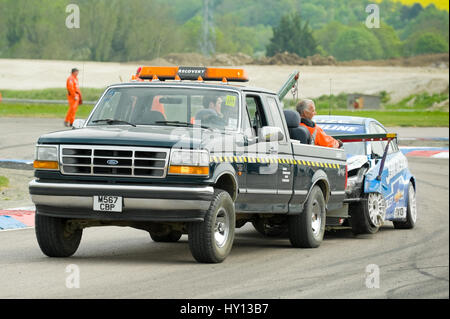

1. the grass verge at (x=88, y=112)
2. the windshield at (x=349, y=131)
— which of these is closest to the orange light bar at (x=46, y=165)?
the windshield at (x=349, y=131)

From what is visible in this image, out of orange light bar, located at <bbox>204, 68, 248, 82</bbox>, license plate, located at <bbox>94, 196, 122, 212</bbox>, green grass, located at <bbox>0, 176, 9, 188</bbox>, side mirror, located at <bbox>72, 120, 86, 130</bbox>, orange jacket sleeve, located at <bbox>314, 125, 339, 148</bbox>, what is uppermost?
orange light bar, located at <bbox>204, 68, 248, 82</bbox>

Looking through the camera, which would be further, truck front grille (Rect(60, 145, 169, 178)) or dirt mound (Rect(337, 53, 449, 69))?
dirt mound (Rect(337, 53, 449, 69))

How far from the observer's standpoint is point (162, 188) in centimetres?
913

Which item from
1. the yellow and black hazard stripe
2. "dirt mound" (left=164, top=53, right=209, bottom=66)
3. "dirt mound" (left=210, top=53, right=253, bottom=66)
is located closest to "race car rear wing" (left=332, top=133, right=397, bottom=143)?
the yellow and black hazard stripe

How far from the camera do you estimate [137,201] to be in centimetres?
912

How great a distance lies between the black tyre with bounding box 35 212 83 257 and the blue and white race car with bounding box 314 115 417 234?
4317 millimetres

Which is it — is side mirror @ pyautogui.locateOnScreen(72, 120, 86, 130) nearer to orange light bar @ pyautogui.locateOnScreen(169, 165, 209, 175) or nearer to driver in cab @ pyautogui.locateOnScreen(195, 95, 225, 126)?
driver in cab @ pyautogui.locateOnScreen(195, 95, 225, 126)

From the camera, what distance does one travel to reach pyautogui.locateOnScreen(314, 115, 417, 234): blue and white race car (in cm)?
1302

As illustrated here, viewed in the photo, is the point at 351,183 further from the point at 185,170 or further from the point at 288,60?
the point at 288,60

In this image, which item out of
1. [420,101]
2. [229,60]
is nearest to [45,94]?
[229,60]

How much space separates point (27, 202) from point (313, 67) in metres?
70.7

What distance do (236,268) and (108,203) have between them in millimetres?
1457

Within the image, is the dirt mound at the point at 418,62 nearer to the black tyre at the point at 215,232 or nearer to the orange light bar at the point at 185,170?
the black tyre at the point at 215,232

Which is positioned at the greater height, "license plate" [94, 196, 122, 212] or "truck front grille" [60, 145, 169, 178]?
"truck front grille" [60, 145, 169, 178]
